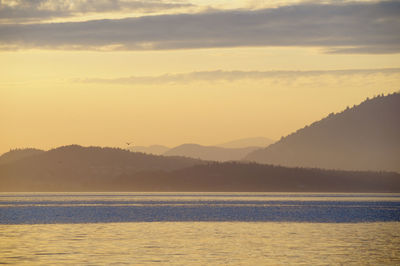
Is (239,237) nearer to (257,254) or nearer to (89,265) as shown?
(257,254)

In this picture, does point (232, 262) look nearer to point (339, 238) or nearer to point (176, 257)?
point (176, 257)

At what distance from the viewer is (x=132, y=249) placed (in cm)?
6750

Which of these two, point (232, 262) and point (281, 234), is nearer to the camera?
point (232, 262)

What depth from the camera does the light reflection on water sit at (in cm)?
6069

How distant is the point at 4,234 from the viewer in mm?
83250

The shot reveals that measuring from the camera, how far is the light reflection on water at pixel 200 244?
6069 cm

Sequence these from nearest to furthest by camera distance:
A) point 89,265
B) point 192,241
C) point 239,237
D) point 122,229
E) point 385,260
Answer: point 89,265 < point 385,260 < point 192,241 < point 239,237 < point 122,229

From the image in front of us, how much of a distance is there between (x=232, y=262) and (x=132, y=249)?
1086 cm

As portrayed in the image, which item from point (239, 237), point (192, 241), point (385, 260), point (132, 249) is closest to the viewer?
point (385, 260)

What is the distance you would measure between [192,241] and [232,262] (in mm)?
16590

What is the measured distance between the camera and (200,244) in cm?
7256

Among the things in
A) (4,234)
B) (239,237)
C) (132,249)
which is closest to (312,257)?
(132,249)

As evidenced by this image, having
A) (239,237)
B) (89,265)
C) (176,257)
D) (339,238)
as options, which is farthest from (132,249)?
(339,238)

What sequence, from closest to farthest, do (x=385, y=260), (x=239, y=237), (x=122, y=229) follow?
(x=385, y=260), (x=239, y=237), (x=122, y=229)
